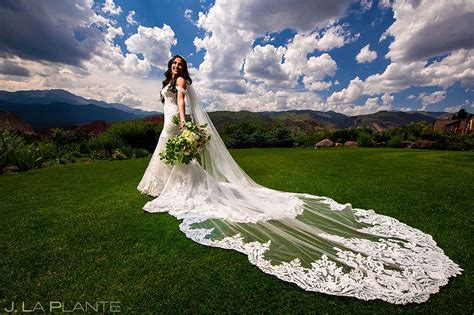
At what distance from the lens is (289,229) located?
3.79 meters

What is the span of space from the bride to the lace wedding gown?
11 millimetres

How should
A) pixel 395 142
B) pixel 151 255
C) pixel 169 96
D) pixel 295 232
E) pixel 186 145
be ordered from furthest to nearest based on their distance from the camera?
1. pixel 395 142
2. pixel 169 96
3. pixel 186 145
4. pixel 295 232
5. pixel 151 255

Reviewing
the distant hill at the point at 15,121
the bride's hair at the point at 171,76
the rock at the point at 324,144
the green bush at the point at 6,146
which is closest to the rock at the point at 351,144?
the rock at the point at 324,144

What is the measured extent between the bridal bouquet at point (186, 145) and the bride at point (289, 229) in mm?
253

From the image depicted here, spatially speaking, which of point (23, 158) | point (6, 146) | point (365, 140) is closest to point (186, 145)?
point (23, 158)

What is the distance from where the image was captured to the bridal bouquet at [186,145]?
514 cm

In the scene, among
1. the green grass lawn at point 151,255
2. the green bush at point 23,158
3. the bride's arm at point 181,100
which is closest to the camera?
the green grass lawn at point 151,255

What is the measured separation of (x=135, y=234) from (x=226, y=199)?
182 centimetres

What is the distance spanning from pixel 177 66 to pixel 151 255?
4.18 meters

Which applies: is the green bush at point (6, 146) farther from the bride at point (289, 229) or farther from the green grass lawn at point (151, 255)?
the bride at point (289, 229)

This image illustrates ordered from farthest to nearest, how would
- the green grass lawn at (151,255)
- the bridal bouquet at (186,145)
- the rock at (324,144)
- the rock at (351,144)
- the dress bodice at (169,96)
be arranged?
the rock at (351,144)
the rock at (324,144)
the dress bodice at (169,96)
the bridal bouquet at (186,145)
the green grass lawn at (151,255)

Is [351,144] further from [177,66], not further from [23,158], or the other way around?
[23,158]

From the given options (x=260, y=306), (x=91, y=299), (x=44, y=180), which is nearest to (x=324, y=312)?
(x=260, y=306)

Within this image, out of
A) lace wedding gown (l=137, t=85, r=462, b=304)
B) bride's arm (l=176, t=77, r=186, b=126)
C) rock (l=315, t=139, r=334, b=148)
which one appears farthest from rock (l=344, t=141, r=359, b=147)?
bride's arm (l=176, t=77, r=186, b=126)
